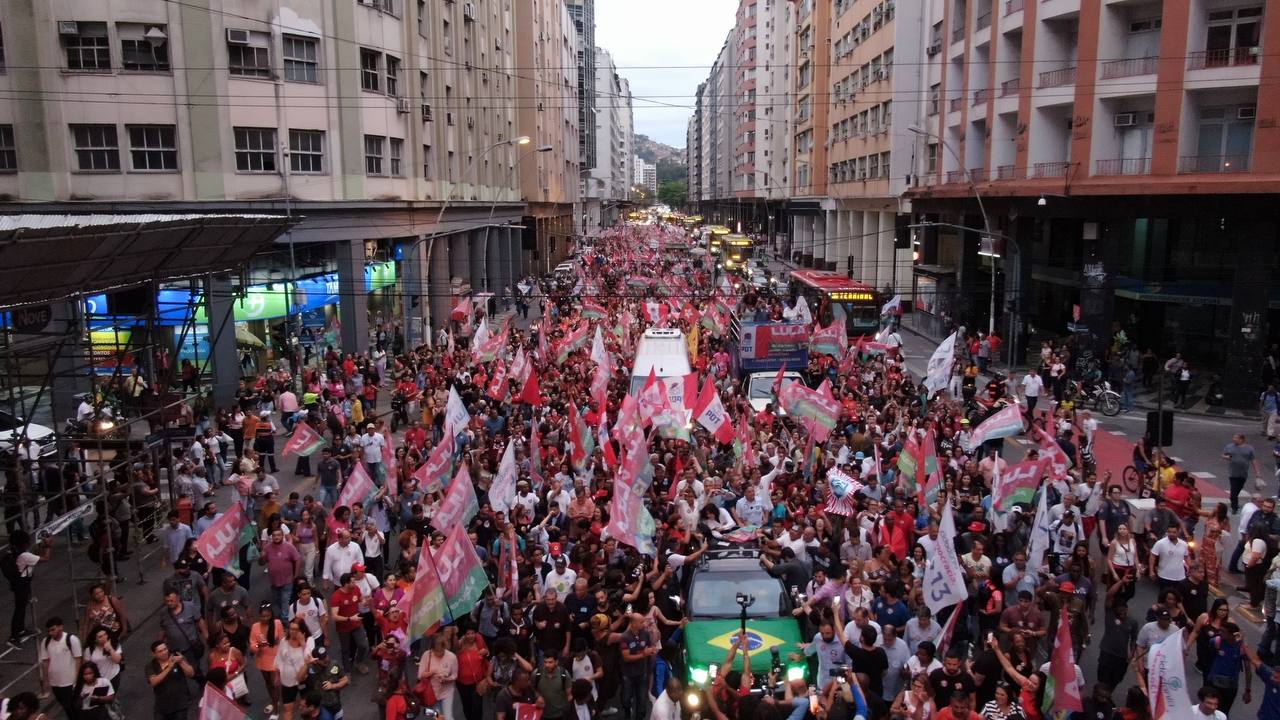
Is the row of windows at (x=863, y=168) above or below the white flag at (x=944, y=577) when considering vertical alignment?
above

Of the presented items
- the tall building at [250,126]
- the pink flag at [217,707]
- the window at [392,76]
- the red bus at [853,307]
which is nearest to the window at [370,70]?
the tall building at [250,126]

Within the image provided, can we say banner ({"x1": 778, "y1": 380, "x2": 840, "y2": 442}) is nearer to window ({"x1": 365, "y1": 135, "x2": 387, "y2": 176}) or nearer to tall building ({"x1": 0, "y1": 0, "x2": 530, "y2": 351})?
tall building ({"x1": 0, "y1": 0, "x2": 530, "y2": 351})

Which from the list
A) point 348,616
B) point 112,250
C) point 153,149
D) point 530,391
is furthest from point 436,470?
point 153,149

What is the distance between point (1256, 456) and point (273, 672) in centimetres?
2175

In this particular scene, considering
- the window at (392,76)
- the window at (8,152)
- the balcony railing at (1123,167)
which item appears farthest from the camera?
the window at (392,76)

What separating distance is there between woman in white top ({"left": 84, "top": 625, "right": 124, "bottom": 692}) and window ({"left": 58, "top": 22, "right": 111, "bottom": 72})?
22529mm

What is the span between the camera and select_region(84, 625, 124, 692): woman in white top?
10016 mm

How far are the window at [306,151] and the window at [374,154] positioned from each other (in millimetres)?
2029

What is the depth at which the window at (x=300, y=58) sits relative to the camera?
3038cm

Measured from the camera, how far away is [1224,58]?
1120 inches

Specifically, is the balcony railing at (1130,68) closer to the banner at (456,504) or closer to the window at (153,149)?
the banner at (456,504)

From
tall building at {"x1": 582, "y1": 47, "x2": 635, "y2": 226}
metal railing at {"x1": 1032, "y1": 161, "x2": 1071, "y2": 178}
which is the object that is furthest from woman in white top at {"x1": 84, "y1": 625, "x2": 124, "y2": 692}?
tall building at {"x1": 582, "y1": 47, "x2": 635, "y2": 226}

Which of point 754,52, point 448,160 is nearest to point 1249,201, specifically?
point 448,160

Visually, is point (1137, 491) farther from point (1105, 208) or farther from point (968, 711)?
point (1105, 208)
